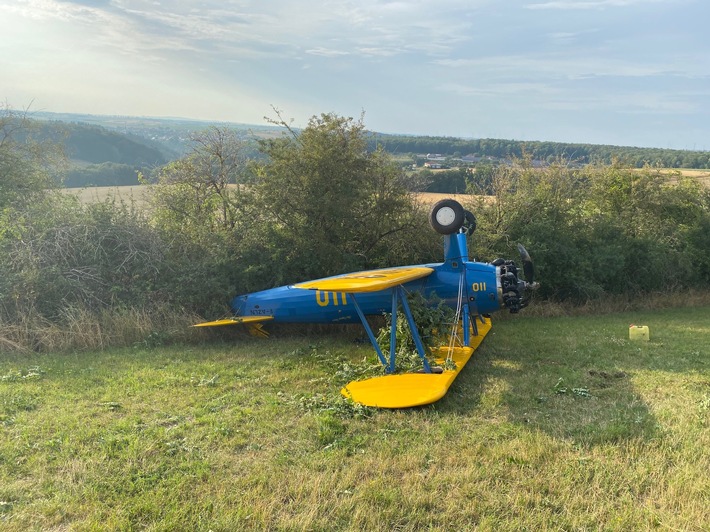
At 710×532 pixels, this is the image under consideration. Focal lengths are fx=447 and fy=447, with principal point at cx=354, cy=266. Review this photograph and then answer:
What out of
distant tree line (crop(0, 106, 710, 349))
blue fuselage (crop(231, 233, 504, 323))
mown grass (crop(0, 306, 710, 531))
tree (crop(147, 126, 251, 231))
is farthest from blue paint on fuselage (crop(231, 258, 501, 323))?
tree (crop(147, 126, 251, 231))

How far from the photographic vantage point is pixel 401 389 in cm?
535

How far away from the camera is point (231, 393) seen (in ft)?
18.4

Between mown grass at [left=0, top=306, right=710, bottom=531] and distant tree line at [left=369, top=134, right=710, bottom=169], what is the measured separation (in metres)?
13.3

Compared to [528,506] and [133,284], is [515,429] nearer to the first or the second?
[528,506]

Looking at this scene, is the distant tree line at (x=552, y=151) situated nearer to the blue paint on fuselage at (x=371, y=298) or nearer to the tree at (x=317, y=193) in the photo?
the tree at (x=317, y=193)

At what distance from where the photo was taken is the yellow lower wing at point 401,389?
503cm

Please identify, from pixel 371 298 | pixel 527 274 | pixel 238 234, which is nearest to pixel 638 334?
pixel 527 274

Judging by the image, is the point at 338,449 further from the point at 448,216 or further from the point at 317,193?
the point at 317,193

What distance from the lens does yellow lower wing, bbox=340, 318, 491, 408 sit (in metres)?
5.03

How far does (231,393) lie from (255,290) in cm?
410

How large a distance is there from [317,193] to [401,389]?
5.67m

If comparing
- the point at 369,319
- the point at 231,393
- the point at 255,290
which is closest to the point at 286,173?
the point at 255,290

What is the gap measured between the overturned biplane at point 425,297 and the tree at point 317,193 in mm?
1404

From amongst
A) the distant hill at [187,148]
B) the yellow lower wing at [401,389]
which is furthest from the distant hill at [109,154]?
the yellow lower wing at [401,389]
